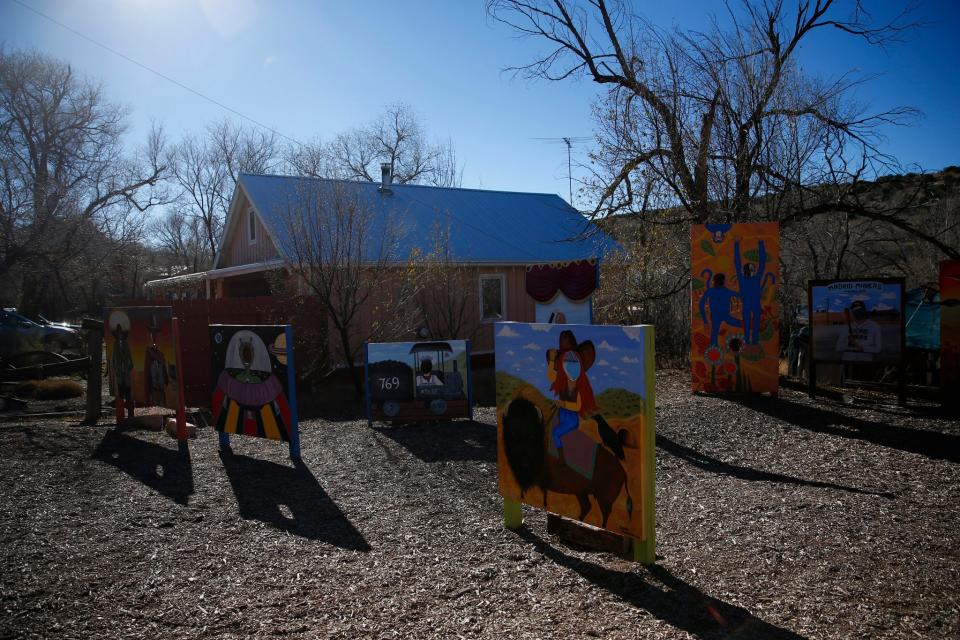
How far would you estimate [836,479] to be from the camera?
20.2 feet

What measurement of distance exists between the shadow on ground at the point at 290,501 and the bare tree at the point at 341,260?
18.0 ft

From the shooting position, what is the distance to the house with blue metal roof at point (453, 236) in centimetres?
1664

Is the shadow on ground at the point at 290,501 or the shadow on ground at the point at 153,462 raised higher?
the shadow on ground at the point at 153,462

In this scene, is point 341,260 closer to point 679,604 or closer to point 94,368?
point 94,368

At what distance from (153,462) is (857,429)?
801 centimetres

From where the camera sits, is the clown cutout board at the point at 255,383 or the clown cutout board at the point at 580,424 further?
the clown cutout board at the point at 255,383

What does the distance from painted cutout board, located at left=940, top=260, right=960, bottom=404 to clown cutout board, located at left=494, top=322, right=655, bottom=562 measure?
7239 millimetres

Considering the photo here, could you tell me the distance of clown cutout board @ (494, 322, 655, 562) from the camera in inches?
161

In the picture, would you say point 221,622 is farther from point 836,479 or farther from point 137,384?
point 137,384

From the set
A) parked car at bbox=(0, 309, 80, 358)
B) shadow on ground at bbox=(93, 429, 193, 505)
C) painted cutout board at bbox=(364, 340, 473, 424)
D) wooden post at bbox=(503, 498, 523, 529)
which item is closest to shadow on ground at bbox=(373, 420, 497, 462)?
painted cutout board at bbox=(364, 340, 473, 424)

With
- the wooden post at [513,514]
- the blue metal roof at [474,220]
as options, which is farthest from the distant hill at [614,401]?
the blue metal roof at [474,220]

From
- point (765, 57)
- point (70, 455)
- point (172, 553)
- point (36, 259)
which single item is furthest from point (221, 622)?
point (36, 259)

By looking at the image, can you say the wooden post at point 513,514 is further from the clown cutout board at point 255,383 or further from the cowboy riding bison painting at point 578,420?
the clown cutout board at point 255,383

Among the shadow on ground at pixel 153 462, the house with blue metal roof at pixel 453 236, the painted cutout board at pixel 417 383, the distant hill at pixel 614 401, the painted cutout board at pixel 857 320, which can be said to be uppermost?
the house with blue metal roof at pixel 453 236
